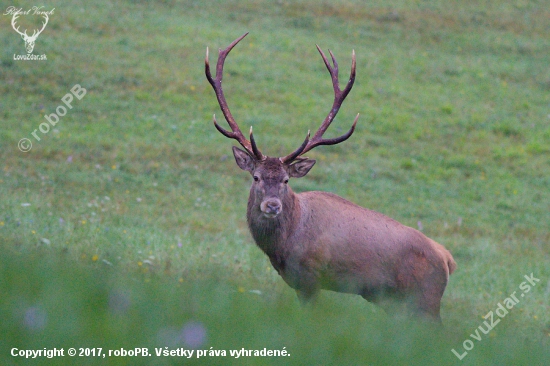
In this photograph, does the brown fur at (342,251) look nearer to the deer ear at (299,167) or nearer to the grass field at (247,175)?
the deer ear at (299,167)

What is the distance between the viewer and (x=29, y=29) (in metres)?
21.2

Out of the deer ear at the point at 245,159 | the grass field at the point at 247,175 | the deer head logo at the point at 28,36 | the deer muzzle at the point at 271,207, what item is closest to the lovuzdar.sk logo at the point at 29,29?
the deer head logo at the point at 28,36

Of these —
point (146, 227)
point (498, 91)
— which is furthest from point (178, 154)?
point (498, 91)

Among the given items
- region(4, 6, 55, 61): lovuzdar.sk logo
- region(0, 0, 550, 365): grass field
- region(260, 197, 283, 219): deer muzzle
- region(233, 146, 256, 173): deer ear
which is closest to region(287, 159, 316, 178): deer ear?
region(233, 146, 256, 173): deer ear

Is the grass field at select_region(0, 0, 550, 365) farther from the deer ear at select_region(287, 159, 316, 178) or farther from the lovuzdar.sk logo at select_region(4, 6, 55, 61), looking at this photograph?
the deer ear at select_region(287, 159, 316, 178)

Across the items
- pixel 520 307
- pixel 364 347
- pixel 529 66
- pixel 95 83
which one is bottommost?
pixel 520 307

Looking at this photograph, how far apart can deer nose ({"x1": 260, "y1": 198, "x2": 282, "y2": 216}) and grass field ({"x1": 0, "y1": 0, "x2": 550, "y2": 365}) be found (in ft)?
2.84

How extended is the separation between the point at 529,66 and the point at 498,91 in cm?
285

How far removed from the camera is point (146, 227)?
11891 millimetres

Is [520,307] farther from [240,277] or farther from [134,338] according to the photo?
[134,338]

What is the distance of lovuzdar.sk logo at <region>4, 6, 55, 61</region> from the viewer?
64.8ft

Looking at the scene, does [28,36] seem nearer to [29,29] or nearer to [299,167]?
[29,29]

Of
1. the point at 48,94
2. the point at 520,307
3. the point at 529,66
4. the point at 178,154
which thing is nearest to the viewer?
the point at 520,307

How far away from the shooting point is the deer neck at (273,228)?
26.8ft
